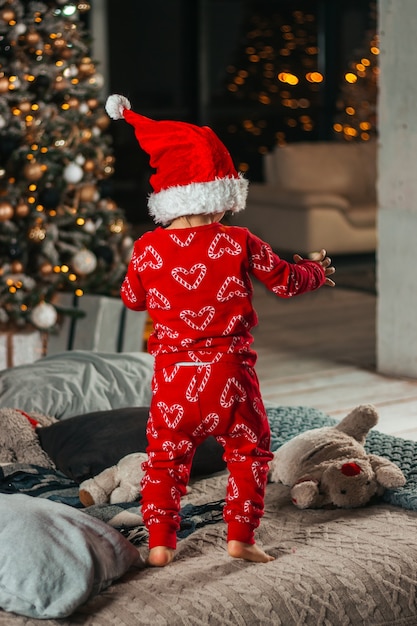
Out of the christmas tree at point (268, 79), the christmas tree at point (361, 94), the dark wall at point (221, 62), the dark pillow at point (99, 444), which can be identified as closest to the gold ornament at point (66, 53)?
the dark pillow at point (99, 444)

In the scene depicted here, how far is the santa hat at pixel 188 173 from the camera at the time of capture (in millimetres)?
2713

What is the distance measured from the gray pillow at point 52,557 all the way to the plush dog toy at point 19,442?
2.84ft

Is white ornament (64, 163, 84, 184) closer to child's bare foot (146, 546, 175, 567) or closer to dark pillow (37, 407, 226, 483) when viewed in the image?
dark pillow (37, 407, 226, 483)

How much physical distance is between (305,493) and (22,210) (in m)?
2.40

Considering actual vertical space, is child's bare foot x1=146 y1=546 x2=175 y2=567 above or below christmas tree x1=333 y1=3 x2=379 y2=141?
below

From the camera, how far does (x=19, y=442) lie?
356 cm

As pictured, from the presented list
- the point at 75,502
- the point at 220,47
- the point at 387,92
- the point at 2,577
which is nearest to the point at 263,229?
the point at 220,47

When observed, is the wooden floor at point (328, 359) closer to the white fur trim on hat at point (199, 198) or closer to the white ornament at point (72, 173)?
the white ornament at point (72, 173)

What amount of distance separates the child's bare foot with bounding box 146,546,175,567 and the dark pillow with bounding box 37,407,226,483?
2.28 ft

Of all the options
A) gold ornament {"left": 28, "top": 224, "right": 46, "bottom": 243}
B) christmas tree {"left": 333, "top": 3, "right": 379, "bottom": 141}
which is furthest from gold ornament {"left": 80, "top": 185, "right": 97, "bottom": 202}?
christmas tree {"left": 333, "top": 3, "right": 379, "bottom": 141}

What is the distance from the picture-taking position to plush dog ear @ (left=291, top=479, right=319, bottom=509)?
308 centimetres

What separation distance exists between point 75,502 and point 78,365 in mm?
1109

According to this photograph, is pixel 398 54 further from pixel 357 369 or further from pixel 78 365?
pixel 78 365

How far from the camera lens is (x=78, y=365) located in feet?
13.9
